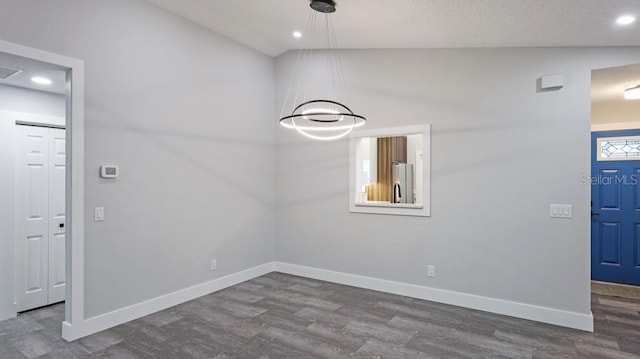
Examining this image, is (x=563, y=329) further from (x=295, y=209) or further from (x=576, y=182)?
(x=295, y=209)

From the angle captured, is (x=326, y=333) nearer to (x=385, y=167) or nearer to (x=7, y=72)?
(x=385, y=167)

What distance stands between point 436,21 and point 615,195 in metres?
3.80

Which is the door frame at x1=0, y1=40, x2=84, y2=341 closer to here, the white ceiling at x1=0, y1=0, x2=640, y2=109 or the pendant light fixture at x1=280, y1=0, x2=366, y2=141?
the white ceiling at x1=0, y1=0, x2=640, y2=109

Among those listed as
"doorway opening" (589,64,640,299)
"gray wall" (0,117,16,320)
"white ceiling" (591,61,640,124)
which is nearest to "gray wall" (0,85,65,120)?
"gray wall" (0,117,16,320)

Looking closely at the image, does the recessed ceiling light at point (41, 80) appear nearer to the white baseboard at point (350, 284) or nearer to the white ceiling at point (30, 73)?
the white ceiling at point (30, 73)

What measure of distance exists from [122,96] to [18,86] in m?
1.36

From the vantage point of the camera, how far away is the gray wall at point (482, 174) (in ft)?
11.1

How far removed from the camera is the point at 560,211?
11.3 ft

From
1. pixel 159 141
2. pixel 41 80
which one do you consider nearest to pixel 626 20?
pixel 159 141

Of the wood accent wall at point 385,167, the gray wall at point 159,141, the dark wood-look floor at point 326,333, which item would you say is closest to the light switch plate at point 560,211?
the dark wood-look floor at point 326,333

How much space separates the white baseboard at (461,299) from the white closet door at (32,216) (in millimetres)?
3045

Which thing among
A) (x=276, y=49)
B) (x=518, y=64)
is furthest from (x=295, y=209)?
(x=518, y=64)

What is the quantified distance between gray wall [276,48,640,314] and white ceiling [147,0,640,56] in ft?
0.88

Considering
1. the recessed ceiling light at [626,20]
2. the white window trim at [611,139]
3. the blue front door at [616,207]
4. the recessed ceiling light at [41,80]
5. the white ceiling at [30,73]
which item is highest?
the recessed ceiling light at [626,20]
